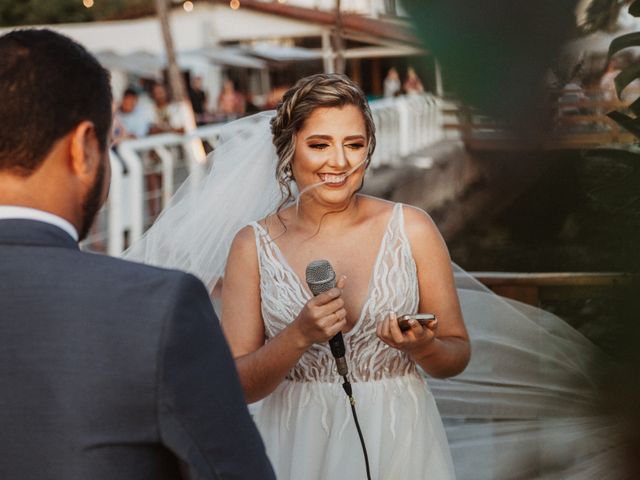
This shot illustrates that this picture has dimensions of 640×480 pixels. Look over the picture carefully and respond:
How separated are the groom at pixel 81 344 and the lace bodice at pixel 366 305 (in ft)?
4.28

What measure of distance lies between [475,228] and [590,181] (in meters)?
0.15

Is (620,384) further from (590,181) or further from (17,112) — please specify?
(17,112)

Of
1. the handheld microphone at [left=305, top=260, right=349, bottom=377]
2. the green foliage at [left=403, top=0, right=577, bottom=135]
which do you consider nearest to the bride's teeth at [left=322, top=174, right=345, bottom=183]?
the handheld microphone at [left=305, top=260, right=349, bottom=377]

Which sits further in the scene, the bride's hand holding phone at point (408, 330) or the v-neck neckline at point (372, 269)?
the v-neck neckline at point (372, 269)

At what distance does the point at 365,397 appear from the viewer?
8.78 feet

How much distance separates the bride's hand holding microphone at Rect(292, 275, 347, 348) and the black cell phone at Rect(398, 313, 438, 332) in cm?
15

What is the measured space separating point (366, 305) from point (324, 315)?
390 mm

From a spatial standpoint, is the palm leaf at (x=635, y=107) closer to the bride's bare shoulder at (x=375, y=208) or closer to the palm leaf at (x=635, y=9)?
the palm leaf at (x=635, y=9)

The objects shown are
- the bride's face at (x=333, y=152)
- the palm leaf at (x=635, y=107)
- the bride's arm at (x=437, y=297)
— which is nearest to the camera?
the palm leaf at (x=635, y=107)

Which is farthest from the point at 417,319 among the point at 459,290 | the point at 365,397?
the point at 459,290

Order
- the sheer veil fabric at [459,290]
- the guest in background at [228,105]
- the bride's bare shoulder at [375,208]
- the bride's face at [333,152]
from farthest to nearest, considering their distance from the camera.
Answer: the guest in background at [228,105] → the sheer veil fabric at [459,290] → the bride's bare shoulder at [375,208] → the bride's face at [333,152]

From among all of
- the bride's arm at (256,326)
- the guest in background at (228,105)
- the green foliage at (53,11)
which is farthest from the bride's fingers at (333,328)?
the green foliage at (53,11)

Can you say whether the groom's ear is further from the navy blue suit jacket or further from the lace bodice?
the lace bodice

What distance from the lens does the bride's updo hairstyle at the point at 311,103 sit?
2.71 metres
